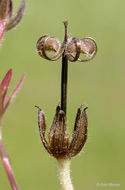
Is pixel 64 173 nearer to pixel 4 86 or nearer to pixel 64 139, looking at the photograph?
pixel 64 139

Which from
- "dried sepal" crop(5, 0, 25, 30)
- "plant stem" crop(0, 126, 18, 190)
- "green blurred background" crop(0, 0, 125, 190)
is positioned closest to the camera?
"plant stem" crop(0, 126, 18, 190)

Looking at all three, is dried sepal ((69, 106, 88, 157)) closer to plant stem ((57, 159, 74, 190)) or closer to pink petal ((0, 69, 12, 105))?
plant stem ((57, 159, 74, 190))

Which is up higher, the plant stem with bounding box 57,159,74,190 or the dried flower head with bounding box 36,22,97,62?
the dried flower head with bounding box 36,22,97,62

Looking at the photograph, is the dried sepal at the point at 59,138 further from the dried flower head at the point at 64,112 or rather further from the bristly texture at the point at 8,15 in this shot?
the bristly texture at the point at 8,15

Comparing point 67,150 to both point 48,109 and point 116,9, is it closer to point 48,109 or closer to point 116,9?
point 48,109

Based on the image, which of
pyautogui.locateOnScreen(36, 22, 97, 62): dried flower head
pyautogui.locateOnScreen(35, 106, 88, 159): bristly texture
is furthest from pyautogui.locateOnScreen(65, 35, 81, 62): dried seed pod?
pyautogui.locateOnScreen(35, 106, 88, 159): bristly texture

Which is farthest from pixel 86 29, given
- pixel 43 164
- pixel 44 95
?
pixel 43 164
